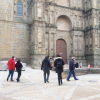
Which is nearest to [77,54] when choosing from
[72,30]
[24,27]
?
[72,30]

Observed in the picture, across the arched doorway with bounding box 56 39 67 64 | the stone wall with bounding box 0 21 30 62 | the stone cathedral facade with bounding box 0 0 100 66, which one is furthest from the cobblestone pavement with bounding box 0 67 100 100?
the arched doorway with bounding box 56 39 67 64

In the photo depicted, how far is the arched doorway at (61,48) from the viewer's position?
66.6ft

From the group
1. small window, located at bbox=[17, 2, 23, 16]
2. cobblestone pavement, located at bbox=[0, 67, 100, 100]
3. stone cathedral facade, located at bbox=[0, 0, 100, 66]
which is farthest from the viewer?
small window, located at bbox=[17, 2, 23, 16]

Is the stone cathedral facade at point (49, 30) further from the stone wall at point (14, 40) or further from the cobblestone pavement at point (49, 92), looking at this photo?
the cobblestone pavement at point (49, 92)

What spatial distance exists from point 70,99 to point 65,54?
16708 mm

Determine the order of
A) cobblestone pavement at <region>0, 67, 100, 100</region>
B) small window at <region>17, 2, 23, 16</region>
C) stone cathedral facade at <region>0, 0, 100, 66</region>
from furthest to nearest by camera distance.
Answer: small window at <region>17, 2, 23, 16</region>, stone cathedral facade at <region>0, 0, 100, 66</region>, cobblestone pavement at <region>0, 67, 100, 100</region>

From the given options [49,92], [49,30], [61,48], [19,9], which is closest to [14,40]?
[19,9]

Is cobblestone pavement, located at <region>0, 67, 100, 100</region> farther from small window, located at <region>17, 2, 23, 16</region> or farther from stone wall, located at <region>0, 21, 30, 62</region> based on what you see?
small window, located at <region>17, 2, 23, 16</region>

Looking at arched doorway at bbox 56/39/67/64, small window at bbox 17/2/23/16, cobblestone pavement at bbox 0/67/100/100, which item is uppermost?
small window at bbox 17/2/23/16

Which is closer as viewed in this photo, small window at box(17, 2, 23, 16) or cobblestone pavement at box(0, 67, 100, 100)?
cobblestone pavement at box(0, 67, 100, 100)

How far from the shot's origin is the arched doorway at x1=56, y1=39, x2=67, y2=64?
20.3 meters

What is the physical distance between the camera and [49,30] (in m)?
18.8

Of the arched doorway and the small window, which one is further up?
the small window

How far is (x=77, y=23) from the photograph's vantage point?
70.2 feet
